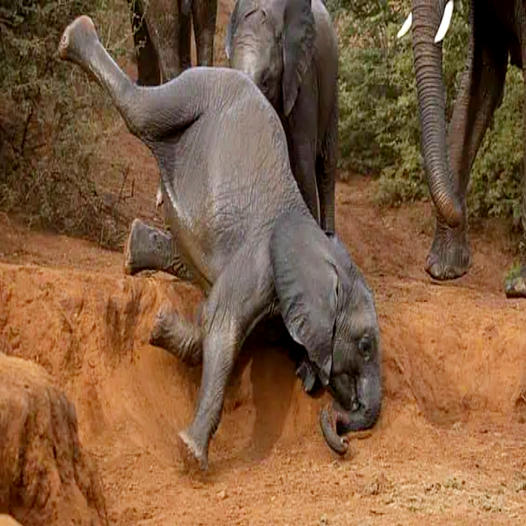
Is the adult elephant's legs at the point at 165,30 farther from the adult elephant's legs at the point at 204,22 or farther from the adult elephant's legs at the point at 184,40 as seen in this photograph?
the adult elephant's legs at the point at 204,22

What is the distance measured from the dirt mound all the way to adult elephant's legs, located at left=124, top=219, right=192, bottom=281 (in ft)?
8.16

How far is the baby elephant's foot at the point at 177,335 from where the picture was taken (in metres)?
6.45

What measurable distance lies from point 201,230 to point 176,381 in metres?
0.75

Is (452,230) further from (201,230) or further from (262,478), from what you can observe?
(262,478)

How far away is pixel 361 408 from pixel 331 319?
0.53 meters

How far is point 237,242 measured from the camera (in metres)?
6.48

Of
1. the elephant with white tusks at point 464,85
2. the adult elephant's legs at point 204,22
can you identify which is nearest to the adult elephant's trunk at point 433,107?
the elephant with white tusks at point 464,85

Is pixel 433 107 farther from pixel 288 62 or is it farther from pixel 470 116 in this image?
pixel 470 116

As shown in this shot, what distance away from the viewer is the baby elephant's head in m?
6.24

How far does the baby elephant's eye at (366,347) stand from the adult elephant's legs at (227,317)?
0.50 m

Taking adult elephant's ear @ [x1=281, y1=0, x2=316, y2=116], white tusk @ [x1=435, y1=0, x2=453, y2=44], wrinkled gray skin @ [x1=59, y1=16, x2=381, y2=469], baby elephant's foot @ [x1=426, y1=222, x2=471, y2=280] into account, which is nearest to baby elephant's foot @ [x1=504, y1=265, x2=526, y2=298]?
baby elephant's foot @ [x1=426, y1=222, x2=471, y2=280]

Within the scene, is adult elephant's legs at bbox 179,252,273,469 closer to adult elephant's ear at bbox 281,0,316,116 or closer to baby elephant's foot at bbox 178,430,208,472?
baby elephant's foot at bbox 178,430,208,472

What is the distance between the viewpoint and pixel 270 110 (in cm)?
689

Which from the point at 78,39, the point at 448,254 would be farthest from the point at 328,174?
the point at 78,39
